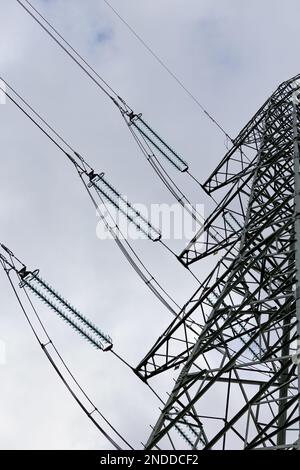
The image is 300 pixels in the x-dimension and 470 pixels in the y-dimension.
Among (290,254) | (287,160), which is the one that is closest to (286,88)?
(287,160)

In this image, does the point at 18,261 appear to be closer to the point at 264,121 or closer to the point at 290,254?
the point at 290,254

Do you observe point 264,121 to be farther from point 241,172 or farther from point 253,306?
point 253,306

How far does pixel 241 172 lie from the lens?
1444 centimetres

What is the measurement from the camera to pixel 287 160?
43.2 ft

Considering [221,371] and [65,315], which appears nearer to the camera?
[221,371]

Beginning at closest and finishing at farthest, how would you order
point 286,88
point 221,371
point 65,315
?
point 221,371
point 65,315
point 286,88

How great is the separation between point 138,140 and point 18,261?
670cm

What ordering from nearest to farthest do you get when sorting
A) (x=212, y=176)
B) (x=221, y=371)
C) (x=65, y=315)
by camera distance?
(x=221, y=371) → (x=65, y=315) → (x=212, y=176)
